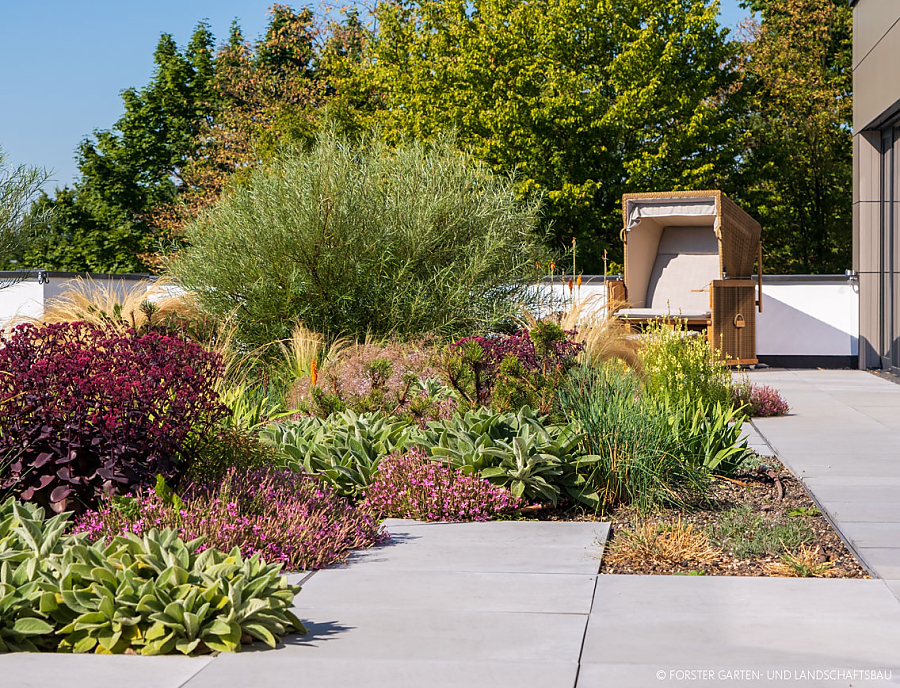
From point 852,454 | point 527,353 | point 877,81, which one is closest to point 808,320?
point 877,81

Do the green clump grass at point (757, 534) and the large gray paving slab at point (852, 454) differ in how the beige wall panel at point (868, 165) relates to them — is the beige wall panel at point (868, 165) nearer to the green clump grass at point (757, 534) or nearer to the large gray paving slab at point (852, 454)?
the large gray paving slab at point (852, 454)

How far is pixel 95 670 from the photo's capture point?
322 centimetres

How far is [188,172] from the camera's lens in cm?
3434

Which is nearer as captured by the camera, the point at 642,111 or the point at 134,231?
the point at 642,111

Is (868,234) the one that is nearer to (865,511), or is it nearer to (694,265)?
(694,265)

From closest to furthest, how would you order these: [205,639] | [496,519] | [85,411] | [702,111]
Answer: [205,639], [85,411], [496,519], [702,111]

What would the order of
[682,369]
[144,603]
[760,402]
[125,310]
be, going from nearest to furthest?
1. [144,603]
2. [682,369]
3. [760,402]
4. [125,310]

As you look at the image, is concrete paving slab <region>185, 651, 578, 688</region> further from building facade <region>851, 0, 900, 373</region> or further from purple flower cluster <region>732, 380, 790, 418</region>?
building facade <region>851, 0, 900, 373</region>

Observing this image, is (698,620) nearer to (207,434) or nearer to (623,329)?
(207,434)

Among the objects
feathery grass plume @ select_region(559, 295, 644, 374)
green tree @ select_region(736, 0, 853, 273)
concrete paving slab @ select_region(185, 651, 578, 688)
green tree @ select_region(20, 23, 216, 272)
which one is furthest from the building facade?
green tree @ select_region(20, 23, 216, 272)

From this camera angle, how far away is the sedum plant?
341cm

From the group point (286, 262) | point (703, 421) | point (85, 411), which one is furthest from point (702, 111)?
point (85, 411)

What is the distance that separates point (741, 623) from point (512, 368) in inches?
136

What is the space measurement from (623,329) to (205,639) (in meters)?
9.02
